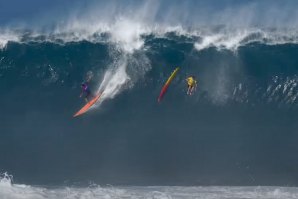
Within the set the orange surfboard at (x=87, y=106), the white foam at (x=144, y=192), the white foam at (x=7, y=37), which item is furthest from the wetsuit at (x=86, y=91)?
the white foam at (x=144, y=192)

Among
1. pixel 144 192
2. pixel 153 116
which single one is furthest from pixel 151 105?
pixel 144 192

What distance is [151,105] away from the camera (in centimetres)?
3959

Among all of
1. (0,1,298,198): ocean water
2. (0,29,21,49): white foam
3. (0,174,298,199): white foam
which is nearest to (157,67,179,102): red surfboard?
(0,1,298,198): ocean water

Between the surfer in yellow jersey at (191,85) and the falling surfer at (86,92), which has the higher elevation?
the surfer in yellow jersey at (191,85)

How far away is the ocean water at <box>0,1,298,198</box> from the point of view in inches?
1447

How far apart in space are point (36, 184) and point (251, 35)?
1355cm

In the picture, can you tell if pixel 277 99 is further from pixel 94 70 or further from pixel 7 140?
pixel 7 140

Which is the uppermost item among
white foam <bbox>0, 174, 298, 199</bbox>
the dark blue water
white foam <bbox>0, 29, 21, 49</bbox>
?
white foam <bbox>0, 29, 21, 49</bbox>

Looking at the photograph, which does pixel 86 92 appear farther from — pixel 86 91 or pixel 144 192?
pixel 144 192

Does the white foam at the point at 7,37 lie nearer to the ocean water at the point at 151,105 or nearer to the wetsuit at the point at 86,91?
the ocean water at the point at 151,105

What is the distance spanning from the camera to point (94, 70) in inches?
1620

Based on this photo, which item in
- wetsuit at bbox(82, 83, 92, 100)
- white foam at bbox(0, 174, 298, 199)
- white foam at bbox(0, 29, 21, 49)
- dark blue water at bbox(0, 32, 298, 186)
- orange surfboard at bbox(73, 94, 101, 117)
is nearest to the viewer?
white foam at bbox(0, 174, 298, 199)

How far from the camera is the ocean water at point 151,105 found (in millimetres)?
36750

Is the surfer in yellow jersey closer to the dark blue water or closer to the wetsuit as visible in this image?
the dark blue water
